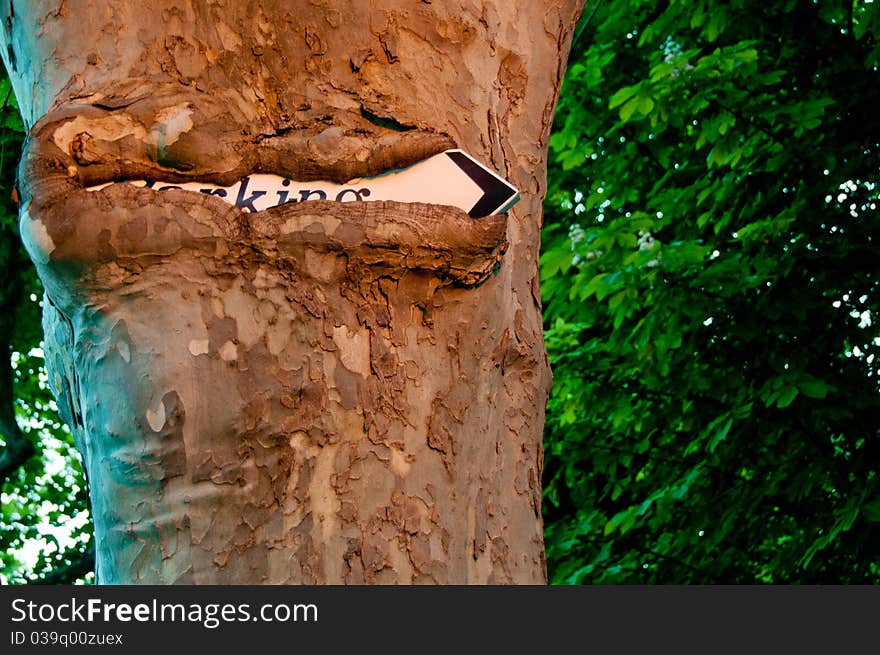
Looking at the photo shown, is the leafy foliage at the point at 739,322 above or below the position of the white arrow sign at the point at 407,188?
above

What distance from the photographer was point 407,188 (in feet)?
6.19

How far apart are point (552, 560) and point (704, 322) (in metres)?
1.95

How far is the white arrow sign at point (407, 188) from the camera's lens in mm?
1864

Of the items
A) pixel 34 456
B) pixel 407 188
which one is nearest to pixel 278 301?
pixel 407 188

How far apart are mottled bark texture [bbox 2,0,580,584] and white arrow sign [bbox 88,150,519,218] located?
2 cm

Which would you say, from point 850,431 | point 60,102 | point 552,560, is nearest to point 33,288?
point 552,560

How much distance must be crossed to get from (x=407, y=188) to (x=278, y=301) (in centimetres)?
30

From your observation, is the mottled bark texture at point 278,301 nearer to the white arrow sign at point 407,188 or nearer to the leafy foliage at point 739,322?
the white arrow sign at point 407,188

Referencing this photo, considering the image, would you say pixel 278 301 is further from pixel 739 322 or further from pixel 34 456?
pixel 34 456

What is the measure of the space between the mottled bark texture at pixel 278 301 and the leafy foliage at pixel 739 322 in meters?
3.90

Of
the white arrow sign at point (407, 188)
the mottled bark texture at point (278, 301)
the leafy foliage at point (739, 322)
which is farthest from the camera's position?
the leafy foliage at point (739, 322)

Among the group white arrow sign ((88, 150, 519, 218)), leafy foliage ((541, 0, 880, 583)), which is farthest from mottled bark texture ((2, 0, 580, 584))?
leafy foliage ((541, 0, 880, 583))

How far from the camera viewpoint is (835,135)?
20.5ft

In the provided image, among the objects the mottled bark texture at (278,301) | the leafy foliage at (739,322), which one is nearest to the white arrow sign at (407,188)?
the mottled bark texture at (278,301)
